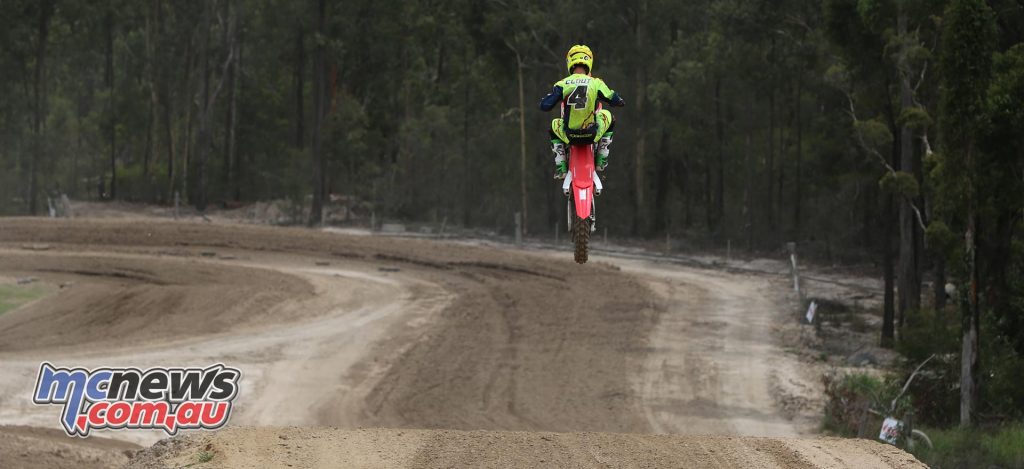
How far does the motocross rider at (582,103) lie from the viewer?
1088 cm

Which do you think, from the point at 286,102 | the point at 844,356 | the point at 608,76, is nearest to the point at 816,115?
the point at 608,76

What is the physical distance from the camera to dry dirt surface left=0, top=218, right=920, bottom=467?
54.8ft

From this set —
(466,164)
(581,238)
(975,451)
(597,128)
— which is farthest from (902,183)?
(466,164)

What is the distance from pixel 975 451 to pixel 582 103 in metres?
14.3

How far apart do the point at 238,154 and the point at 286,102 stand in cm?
1000

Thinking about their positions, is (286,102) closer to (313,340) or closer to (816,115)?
(816,115)

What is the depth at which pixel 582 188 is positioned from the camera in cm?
1123

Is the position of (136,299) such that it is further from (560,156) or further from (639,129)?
(639,129)

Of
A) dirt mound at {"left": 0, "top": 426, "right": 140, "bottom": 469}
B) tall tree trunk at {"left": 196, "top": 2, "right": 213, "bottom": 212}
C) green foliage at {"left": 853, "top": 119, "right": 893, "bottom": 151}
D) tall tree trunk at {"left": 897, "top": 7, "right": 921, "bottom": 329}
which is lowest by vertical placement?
dirt mound at {"left": 0, "top": 426, "right": 140, "bottom": 469}

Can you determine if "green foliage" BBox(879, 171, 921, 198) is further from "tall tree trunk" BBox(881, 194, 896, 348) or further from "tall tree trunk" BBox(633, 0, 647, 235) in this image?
"tall tree trunk" BBox(633, 0, 647, 235)

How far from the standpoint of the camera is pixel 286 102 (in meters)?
105

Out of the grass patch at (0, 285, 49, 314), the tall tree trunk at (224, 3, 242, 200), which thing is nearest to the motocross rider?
the grass patch at (0, 285, 49, 314)

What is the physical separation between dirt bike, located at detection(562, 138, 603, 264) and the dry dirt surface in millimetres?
4841

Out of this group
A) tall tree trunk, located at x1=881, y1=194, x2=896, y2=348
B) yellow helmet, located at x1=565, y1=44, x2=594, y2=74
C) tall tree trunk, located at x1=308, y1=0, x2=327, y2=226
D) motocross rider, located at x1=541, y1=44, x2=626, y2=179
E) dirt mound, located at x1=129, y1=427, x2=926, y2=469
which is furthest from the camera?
tall tree trunk, located at x1=308, y1=0, x2=327, y2=226
